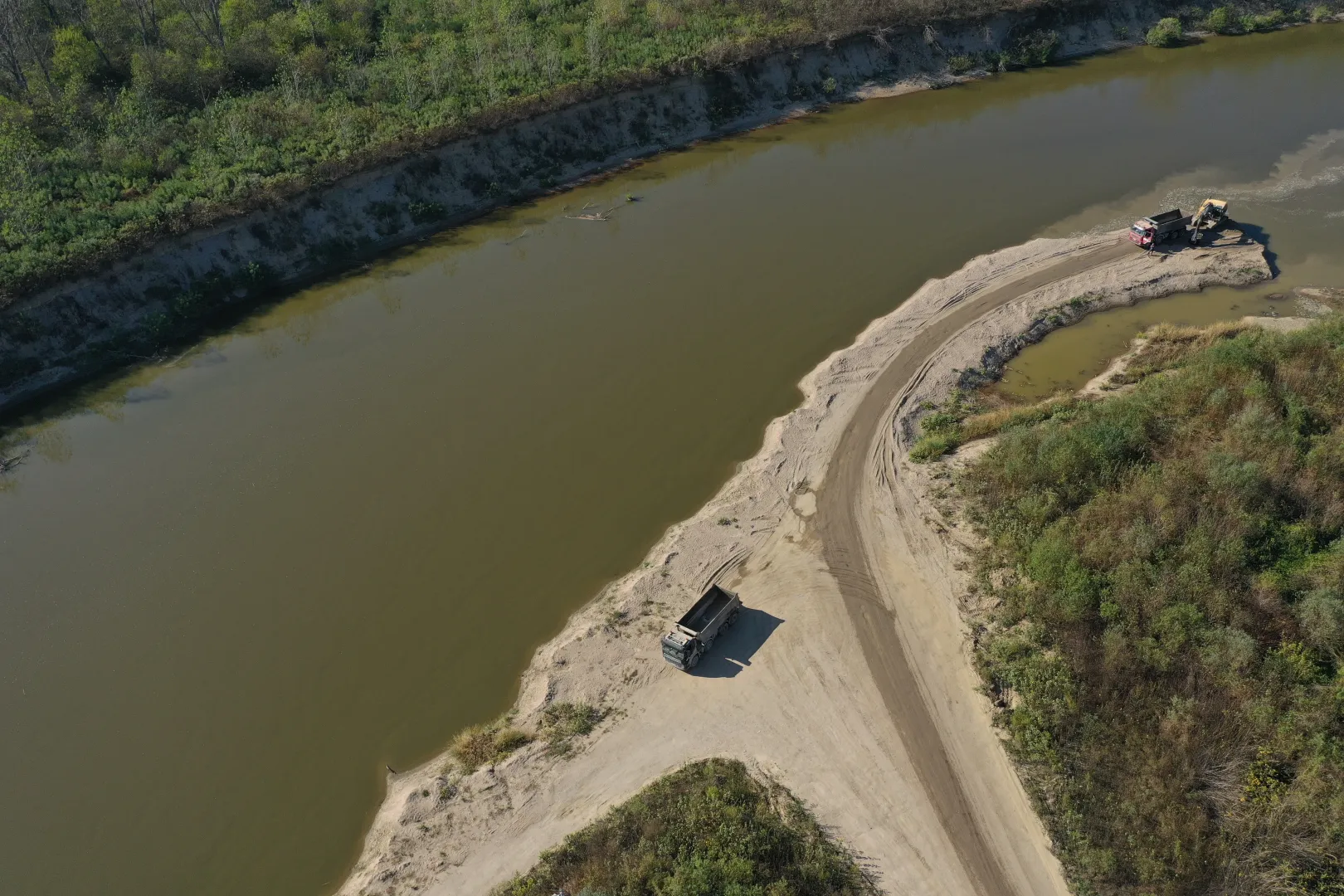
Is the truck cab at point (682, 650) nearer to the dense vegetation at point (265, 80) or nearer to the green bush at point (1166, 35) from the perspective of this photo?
the dense vegetation at point (265, 80)

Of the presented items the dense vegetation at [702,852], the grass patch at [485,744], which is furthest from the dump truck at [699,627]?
the grass patch at [485,744]

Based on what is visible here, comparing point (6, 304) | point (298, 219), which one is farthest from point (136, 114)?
point (6, 304)

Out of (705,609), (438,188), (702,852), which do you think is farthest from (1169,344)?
(438,188)

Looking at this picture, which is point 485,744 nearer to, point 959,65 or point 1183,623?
point 1183,623

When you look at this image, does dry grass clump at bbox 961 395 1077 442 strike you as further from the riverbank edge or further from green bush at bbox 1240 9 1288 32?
green bush at bbox 1240 9 1288 32

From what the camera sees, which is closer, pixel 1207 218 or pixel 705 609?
pixel 705 609

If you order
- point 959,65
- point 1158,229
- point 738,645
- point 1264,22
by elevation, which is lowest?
point 738,645

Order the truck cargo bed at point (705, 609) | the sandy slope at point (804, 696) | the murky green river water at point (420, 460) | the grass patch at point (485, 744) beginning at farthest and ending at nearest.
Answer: the truck cargo bed at point (705, 609) → the murky green river water at point (420, 460) → the grass patch at point (485, 744) → the sandy slope at point (804, 696)
